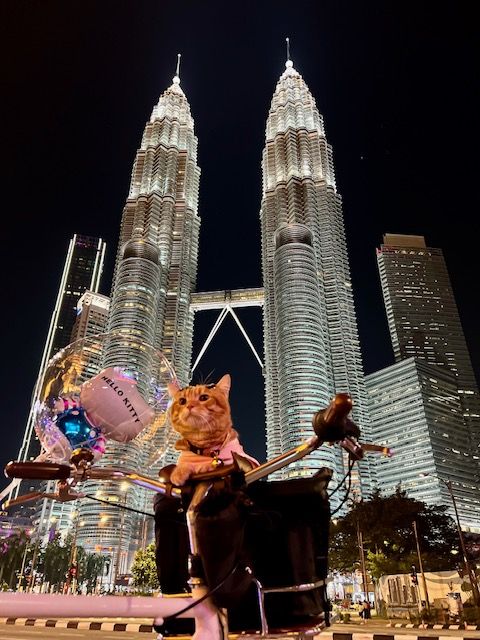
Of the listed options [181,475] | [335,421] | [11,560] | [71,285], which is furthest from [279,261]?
[71,285]

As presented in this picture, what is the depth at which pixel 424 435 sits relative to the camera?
94750 mm

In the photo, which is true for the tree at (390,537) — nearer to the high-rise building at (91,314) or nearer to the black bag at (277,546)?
the black bag at (277,546)

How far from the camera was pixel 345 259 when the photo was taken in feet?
252

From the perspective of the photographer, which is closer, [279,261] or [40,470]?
[40,470]

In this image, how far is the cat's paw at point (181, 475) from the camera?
1.86 meters

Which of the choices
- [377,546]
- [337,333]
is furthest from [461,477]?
[377,546]

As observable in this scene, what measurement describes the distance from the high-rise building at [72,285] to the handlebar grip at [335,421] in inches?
5027

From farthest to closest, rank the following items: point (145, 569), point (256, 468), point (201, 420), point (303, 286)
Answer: point (303, 286) < point (145, 569) < point (201, 420) < point (256, 468)

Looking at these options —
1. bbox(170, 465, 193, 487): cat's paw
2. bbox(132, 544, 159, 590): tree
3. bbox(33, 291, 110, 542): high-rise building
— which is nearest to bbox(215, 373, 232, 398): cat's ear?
bbox(170, 465, 193, 487): cat's paw

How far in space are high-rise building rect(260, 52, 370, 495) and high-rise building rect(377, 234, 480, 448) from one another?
61449mm

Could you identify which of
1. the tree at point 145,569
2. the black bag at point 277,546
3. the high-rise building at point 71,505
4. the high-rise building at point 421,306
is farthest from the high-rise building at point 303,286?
the high-rise building at point 421,306

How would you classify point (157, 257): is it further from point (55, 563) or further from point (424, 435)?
point (424, 435)

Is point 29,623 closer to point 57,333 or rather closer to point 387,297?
point 57,333

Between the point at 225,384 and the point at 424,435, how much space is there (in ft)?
335
